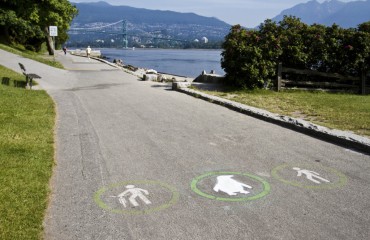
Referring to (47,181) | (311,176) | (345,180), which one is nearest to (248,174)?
(311,176)

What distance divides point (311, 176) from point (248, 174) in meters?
0.95

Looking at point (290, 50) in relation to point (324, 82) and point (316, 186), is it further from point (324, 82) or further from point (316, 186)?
point (316, 186)

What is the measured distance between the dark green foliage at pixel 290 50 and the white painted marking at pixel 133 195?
11.1 metres

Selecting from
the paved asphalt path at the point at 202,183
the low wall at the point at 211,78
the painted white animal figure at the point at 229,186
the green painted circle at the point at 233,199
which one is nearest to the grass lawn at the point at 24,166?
the paved asphalt path at the point at 202,183

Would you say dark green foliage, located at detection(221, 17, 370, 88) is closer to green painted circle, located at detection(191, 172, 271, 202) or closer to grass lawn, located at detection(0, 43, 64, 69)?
green painted circle, located at detection(191, 172, 271, 202)

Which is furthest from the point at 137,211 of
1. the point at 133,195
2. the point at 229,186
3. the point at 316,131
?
the point at 316,131

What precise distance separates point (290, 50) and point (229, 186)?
12443 mm

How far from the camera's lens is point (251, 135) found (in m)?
8.23

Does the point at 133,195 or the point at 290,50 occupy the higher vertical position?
the point at 290,50

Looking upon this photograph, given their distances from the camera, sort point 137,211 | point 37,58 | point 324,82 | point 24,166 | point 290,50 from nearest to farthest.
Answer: point 137,211
point 24,166
point 290,50
point 324,82
point 37,58

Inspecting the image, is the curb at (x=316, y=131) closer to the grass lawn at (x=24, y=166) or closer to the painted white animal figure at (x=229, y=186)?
the painted white animal figure at (x=229, y=186)

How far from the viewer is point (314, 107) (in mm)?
11875

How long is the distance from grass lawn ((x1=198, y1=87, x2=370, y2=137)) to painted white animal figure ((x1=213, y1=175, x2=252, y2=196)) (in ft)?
12.7

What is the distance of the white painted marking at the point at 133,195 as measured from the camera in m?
4.81
